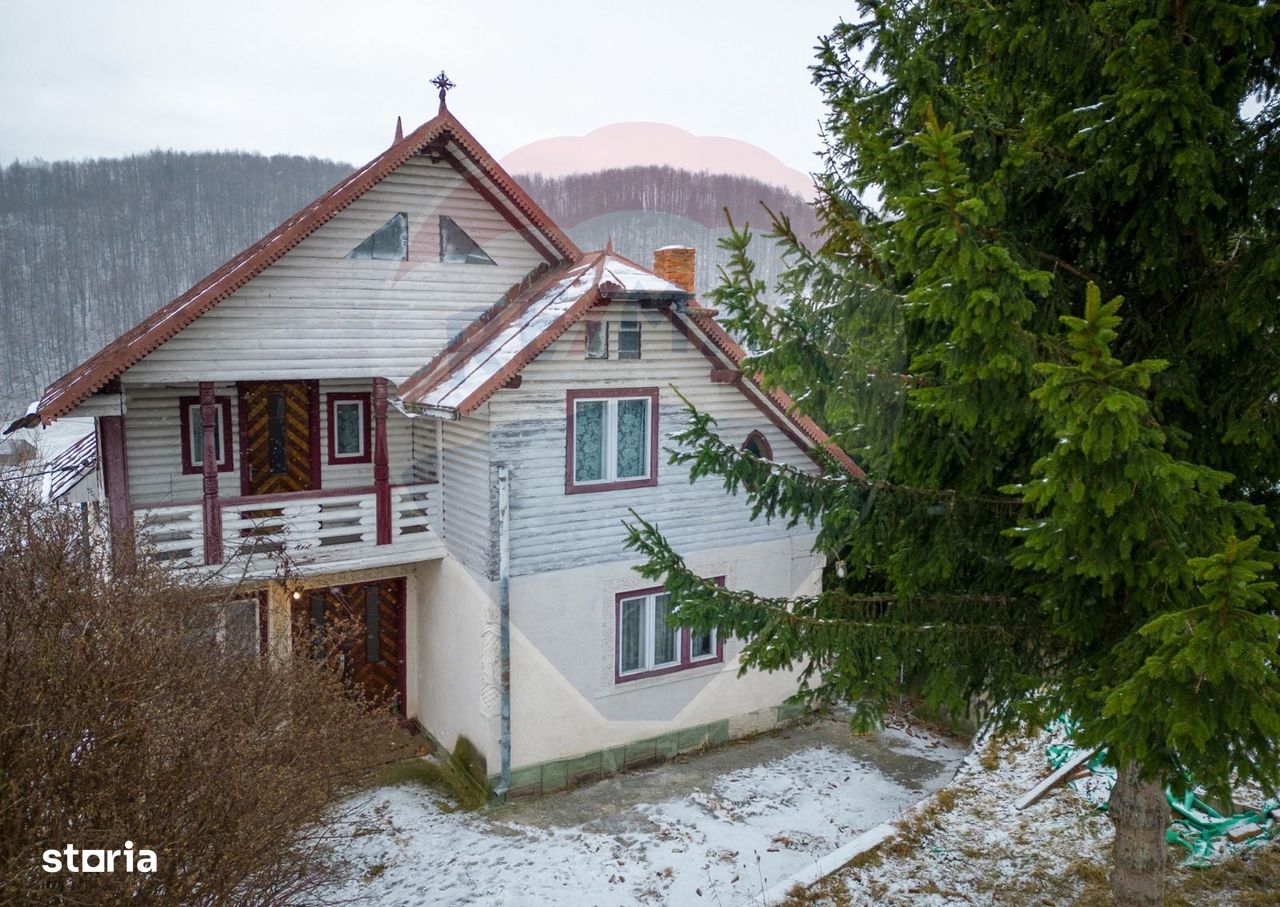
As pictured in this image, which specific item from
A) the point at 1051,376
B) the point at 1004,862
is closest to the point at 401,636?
the point at 1004,862

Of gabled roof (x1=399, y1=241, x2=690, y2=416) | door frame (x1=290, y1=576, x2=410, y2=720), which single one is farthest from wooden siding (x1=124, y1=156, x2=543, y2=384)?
door frame (x1=290, y1=576, x2=410, y2=720)

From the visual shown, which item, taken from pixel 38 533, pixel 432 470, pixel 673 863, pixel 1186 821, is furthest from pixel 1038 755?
pixel 38 533

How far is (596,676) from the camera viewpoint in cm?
1198

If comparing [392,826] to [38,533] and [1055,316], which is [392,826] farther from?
[1055,316]

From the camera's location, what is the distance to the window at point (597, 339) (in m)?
11.2

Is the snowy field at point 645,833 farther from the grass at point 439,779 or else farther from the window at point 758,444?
the window at point 758,444

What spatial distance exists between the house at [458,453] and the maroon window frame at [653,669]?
4 centimetres

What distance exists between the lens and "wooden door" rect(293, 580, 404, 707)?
42.2 feet

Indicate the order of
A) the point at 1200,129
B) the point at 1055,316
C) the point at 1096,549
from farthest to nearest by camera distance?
the point at 1055,316, the point at 1200,129, the point at 1096,549

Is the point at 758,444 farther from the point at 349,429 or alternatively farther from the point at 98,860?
the point at 98,860

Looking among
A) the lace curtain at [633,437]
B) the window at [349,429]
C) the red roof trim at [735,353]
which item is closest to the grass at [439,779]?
the window at [349,429]

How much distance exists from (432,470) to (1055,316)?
29.5ft

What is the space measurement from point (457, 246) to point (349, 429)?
10.9 ft

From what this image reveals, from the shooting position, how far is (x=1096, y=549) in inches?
187
